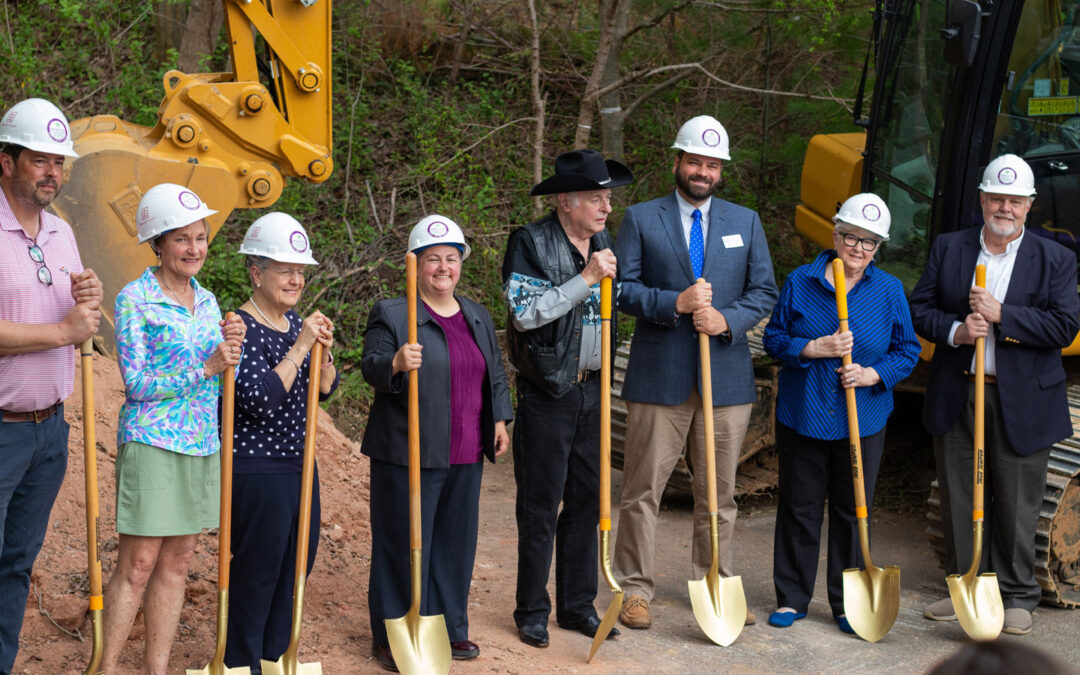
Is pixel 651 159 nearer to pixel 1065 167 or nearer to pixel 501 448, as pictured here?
pixel 1065 167

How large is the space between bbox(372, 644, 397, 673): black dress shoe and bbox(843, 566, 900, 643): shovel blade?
6.72ft

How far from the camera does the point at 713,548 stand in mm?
5371

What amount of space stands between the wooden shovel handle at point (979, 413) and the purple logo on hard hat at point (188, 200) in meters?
3.36

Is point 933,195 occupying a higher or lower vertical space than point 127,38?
lower

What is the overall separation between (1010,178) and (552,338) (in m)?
2.21

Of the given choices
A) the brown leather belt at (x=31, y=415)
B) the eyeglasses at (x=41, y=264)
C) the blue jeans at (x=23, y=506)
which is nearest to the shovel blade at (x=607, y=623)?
the blue jeans at (x=23, y=506)

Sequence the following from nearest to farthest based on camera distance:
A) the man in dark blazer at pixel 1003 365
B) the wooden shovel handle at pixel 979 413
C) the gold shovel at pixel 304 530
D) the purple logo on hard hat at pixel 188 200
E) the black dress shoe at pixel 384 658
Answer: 1. the purple logo on hard hat at pixel 188 200
2. the gold shovel at pixel 304 530
3. the black dress shoe at pixel 384 658
4. the wooden shovel handle at pixel 979 413
5. the man in dark blazer at pixel 1003 365

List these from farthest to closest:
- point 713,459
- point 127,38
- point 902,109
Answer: point 127,38
point 902,109
point 713,459

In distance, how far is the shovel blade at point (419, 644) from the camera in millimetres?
4613

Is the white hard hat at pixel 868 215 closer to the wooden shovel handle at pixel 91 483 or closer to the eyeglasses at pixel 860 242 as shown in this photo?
the eyeglasses at pixel 860 242

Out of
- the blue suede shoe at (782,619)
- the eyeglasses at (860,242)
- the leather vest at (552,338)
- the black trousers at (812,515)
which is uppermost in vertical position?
the eyeglasses at (860,242)

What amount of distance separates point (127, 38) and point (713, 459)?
29.9 feet

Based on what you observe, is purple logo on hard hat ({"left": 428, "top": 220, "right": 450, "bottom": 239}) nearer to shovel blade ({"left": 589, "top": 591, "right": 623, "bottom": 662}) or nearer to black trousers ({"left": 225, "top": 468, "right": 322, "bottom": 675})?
black trousers ({"left": 225, "top": 468, "right": 322, "bottom": 675})

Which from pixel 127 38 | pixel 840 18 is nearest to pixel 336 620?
pixel 840 18
